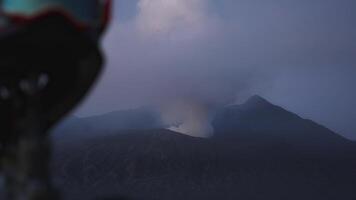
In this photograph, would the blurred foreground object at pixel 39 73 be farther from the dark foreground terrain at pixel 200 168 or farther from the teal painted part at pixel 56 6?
the dark foreground terrain at pixel 200 168

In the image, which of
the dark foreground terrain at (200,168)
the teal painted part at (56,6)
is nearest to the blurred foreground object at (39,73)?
the teal painted part at (56,6)

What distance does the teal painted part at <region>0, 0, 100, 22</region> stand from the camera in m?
8.33

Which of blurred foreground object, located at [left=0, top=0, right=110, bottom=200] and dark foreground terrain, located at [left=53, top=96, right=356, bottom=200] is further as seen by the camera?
dark foreground terrain, located at [left=53, top=96, right=356, bottom=200]

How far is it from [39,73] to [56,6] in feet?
4.99

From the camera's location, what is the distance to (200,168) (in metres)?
114

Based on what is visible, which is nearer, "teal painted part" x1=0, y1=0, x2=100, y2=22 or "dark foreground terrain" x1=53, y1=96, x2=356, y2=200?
"teal painted part" x1=0, y1=0, x2=100, y2=22

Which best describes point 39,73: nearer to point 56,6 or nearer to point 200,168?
point 56,6

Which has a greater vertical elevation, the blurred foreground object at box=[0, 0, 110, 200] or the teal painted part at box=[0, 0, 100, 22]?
the teal painted part at box=[0, 0, 100, 22]

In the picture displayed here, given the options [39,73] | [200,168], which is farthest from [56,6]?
[200,168]

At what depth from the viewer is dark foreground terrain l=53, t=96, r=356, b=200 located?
98.9 meters

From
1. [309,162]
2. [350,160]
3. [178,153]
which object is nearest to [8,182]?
[178,153]

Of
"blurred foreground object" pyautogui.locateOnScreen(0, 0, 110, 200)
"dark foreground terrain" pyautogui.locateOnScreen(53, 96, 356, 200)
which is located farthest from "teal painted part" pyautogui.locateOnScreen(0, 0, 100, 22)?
"dark foreground terrain" pyautogui.locateOnScreen(53, 96, 356, 200)

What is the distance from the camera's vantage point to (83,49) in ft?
29.2

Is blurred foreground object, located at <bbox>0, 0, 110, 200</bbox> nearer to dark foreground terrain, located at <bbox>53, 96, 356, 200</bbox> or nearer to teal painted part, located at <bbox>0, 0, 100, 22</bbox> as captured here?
teal painted part, located at <bbox>0, 0, 100, 22</bbox>
